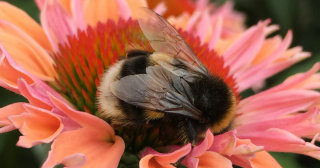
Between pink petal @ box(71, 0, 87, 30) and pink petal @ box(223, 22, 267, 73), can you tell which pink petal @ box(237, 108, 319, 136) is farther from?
pink petal @ box(71, 0, 87, 30)

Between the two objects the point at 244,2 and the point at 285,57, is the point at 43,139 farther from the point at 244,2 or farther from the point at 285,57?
the point at 244,2

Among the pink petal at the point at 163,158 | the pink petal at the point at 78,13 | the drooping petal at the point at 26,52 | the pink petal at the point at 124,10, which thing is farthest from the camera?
the pink petal at the point at 124,10

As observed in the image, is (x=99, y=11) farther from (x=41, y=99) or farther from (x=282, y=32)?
(x=282, y=32)

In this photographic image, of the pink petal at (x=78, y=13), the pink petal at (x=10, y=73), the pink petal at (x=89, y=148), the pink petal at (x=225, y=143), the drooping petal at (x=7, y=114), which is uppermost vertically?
the pink petal at (x=78, y=13)

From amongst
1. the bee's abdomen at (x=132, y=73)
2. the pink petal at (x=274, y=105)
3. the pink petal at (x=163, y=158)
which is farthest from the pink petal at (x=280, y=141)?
the bee's abdomen at (x=132, y=73)

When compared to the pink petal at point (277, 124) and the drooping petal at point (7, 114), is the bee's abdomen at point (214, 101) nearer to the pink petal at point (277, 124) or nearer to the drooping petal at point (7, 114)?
the pink petal at point (277, 124)

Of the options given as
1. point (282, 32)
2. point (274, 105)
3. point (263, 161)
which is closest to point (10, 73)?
point (263, 161)

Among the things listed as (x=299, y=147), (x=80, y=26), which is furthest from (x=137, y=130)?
(x=80, y=26)
